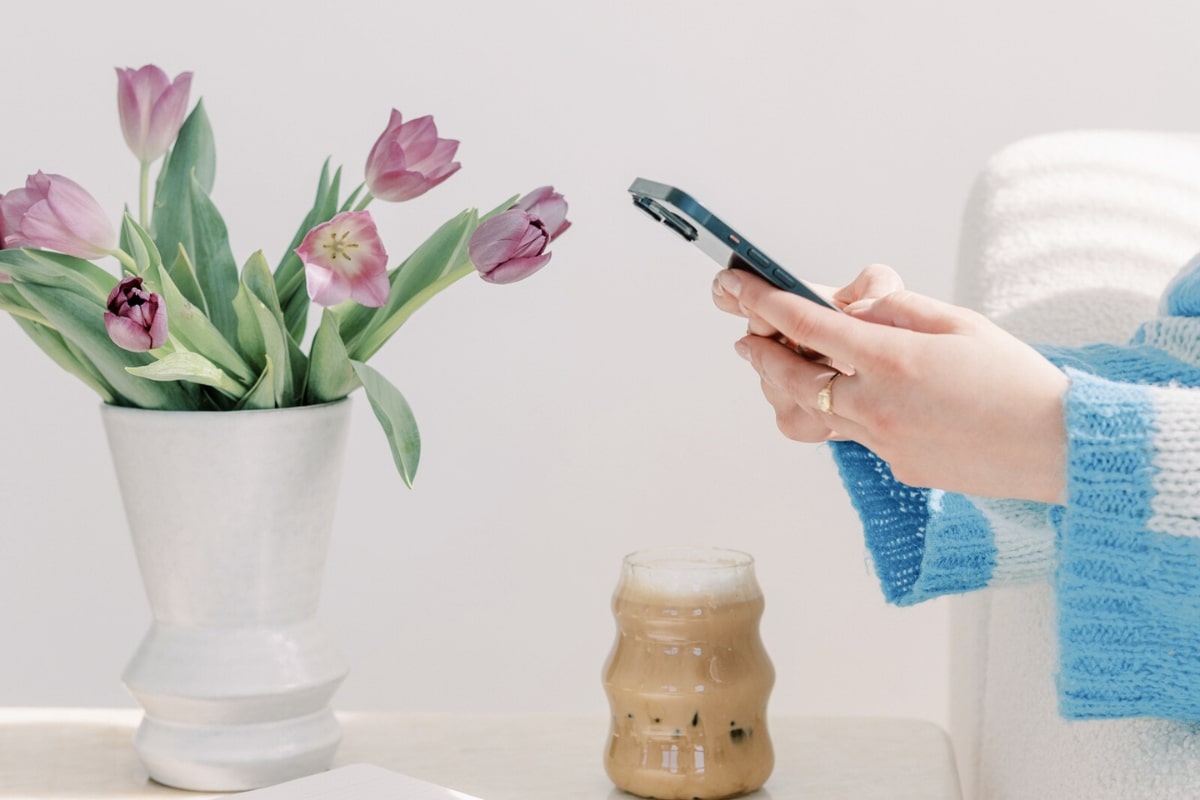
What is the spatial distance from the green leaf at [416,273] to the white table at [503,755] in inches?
9.6

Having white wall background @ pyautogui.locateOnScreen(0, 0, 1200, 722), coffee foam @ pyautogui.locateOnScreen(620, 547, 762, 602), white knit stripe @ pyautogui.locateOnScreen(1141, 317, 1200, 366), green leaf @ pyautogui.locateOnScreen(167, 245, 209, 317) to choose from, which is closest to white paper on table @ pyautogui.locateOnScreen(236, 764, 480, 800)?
coffee foam @ pyautogui.locateOnScreen(620, 547, 762, 602)

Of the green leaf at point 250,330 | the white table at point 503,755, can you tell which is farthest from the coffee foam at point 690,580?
the green leaf at point 250,330

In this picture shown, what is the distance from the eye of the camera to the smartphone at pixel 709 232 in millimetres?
555

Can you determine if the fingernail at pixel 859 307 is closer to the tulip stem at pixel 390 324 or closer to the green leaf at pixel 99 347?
the tulip stem at pixel 390 324

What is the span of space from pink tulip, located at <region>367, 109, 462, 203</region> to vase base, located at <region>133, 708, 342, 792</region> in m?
0.29

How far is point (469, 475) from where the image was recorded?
1256 mm

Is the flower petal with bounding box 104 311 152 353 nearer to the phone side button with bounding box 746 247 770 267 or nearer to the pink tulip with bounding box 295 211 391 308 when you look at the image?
the pink tulip with bounding box 295 211 391 308

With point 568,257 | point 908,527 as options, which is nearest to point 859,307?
point 908,527

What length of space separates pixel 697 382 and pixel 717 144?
0.21 m

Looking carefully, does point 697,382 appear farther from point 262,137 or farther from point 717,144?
point 262,137

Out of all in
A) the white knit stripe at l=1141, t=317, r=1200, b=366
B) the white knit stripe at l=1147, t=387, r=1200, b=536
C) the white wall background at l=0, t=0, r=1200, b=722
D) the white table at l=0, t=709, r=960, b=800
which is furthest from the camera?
the white wall background at l=0, t=0, r=1200, b=722

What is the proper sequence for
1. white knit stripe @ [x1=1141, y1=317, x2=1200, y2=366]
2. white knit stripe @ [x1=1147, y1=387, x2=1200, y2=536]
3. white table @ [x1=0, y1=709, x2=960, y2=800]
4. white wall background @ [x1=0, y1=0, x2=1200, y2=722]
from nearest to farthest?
white knit stripe @ [x1=1147, y1=387, x2=1200, y2=536], white knit stripe @ [x1=1141, y1=317, x2=1200, y2=366], white table @ [x1=0, y1=709, x2=960, y2=800], white wall background @ [x1=0, y1=0, x2=1200, y2=722]

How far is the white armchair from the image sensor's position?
0.70 m

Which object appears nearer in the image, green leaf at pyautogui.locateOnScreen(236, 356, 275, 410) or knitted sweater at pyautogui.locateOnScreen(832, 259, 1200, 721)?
knitted sweater at pyautogui.locateOnScreen(832, 259, 1200, 721)
